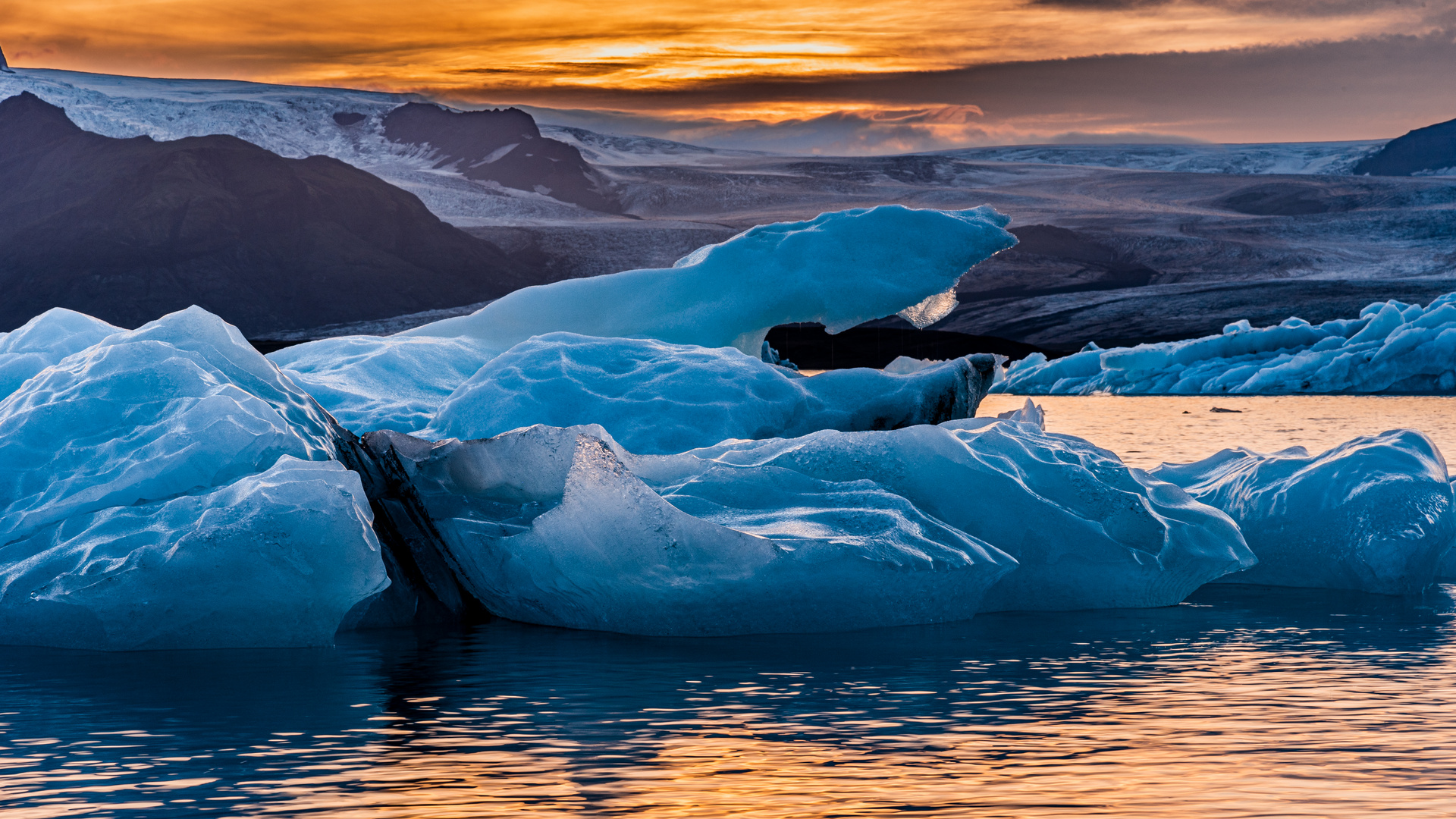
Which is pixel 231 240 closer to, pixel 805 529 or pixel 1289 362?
pixel 1289 362

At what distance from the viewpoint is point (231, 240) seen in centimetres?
8644

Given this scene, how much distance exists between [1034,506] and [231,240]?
85.9 m

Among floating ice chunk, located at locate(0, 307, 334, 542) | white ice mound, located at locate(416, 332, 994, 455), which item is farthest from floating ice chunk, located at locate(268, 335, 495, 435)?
floating ice chunk, located at locate(0, 307, 334, 542)

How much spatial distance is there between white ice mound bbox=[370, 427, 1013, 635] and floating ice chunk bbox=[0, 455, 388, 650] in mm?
904

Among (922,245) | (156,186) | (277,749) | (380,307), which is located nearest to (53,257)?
(156,186)

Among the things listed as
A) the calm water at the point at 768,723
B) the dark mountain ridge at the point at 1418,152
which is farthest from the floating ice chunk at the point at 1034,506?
the dark mountain ridge at the point at 1418,152

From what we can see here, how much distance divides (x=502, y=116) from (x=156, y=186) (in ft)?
156

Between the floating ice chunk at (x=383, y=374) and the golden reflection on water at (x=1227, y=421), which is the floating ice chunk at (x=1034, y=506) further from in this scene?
the golden reflection on water at (x=1227, y=421)

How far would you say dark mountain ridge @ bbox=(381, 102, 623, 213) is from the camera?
118 m

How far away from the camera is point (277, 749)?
14.6ft

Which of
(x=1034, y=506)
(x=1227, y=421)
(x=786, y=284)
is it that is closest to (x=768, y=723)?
(x=1034, y=506)

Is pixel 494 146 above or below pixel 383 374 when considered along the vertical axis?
above

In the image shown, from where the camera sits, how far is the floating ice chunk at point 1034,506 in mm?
7527

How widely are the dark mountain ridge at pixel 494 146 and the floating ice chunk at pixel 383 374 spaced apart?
10125 centimetres
